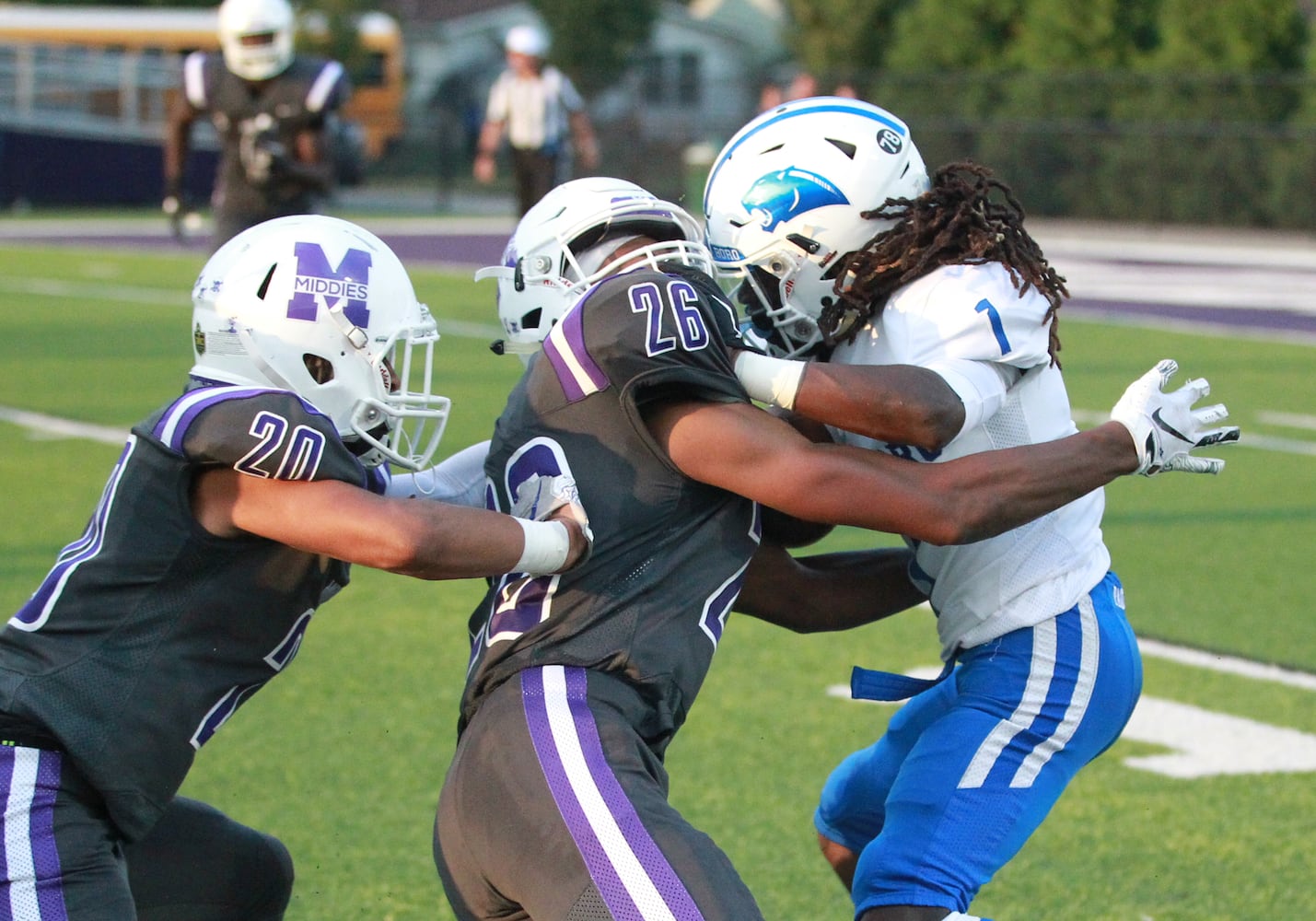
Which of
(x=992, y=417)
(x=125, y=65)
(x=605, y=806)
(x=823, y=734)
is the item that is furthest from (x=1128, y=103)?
(x=605, y=806)

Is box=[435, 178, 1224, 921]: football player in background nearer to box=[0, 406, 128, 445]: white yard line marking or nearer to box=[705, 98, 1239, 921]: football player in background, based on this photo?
box=[705, 98, 1239, 921]: football player in background

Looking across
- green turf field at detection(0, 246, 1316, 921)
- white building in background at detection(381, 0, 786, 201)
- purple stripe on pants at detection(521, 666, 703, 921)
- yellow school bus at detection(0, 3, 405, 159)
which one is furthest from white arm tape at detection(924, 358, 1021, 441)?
white building in background at detection(381, 0, 786, 201)

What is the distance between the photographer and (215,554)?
2648 millimetres

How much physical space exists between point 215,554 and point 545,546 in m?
0.54

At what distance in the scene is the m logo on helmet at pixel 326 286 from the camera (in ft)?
9.26

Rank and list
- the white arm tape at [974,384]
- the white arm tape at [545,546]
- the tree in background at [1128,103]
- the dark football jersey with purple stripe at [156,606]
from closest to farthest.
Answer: the white arm tape at [545,546], the dark football jersey with purple stripe at [156,606], the white arm tape at [974,384], the tree in background at [1128,103]

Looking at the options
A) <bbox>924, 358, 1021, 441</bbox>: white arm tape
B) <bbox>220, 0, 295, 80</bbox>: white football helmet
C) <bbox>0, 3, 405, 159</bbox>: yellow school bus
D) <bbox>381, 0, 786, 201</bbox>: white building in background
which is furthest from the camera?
<bbox>381, 0, 786, 201</bbox>: white building in background

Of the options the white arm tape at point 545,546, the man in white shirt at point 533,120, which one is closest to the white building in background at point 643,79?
the man in white shirt at point 533,120

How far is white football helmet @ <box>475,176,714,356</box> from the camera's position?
2842 millimetres

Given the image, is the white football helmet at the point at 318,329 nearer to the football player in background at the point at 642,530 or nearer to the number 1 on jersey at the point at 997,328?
the football player in background at the point at 642,530

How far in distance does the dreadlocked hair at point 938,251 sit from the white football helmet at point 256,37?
764 centimetres

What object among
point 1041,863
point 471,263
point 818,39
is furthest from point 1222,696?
point 818,39

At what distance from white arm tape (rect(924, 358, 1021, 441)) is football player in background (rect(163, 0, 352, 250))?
7.88 m

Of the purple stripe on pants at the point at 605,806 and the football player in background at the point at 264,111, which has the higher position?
the purple stripe on pants at the point at 605,806
